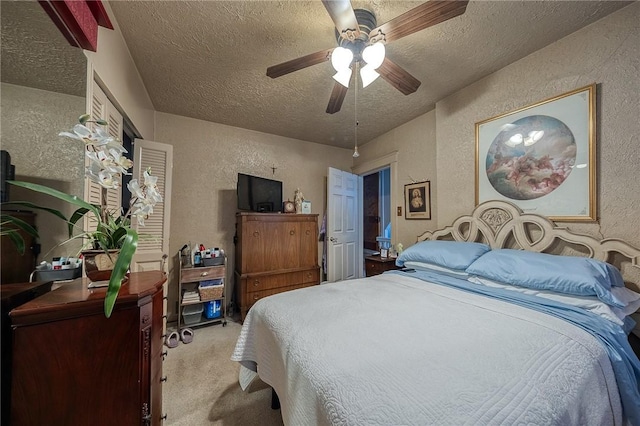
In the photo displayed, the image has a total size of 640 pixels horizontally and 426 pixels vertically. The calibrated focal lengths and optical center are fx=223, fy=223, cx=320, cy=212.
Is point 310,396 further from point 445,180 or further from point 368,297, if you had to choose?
point 445,180

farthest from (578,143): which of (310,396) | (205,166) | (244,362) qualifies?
(205,166)

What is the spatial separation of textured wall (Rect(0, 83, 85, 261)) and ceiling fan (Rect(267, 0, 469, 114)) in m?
1.15

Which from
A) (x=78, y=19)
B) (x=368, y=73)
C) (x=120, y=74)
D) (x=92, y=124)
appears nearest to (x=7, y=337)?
(x=92, y=124)

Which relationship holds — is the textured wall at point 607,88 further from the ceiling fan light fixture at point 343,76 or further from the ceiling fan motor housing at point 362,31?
the ceiling fan light fixture at point 343,76

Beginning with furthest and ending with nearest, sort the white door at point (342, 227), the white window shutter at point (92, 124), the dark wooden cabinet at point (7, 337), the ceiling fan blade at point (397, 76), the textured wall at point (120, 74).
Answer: the white door at point (342, 227)
the ceiling fan blade at point (397, 76)
the textured wall at point (120, 74)
the white window shutter at point (92, 124)
the dark wooden cabinet at point (7, 337)

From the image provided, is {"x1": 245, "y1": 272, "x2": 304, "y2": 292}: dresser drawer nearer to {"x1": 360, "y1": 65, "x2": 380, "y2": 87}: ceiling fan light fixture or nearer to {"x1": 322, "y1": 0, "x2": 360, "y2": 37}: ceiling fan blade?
{"x1": 360, "y1": 65, "x2": 380, "y2": 87}: ceiling fan light fixture

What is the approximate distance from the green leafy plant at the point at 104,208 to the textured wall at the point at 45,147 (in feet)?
0.26

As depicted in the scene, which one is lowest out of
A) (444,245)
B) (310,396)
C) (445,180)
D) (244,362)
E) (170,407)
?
(170,407)

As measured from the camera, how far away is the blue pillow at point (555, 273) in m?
1.23

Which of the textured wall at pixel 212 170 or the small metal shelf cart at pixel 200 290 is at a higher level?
the textured wall at pixel 212 170

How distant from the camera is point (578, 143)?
160cm

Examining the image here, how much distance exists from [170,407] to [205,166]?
2552 millimetres

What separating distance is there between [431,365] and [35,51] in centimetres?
194

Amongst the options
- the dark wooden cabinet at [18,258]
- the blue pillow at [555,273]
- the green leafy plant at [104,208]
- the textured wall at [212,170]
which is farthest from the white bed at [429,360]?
the textured wall at [212,170]
